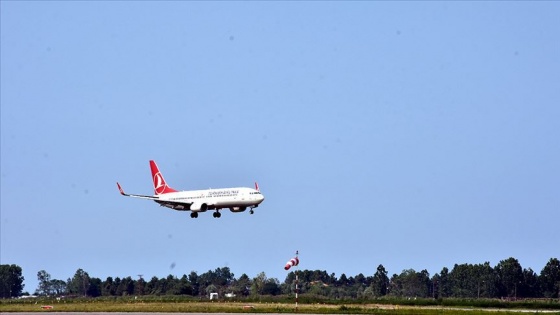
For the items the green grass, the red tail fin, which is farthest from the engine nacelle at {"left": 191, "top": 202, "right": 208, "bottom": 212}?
the green grass

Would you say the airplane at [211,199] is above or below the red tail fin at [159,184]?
below

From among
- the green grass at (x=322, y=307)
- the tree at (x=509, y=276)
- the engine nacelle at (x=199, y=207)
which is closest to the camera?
the green grass at (x=322, y=307)

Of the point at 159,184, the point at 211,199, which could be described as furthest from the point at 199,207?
the point at 159,184

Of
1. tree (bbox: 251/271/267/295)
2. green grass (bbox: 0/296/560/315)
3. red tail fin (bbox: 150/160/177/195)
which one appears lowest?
green grass (bbox: 0/296/560/315)

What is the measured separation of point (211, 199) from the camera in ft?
415

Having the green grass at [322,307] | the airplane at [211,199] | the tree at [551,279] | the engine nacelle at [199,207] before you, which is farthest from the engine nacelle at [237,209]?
the tree at [551,279]

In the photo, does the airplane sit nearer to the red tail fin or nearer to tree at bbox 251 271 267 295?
the red tail fin

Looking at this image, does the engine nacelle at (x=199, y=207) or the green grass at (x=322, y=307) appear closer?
the green grass at (x=322, y=307)

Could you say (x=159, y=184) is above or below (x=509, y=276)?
above

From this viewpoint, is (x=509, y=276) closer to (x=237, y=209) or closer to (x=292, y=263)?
(x=237, y=209)

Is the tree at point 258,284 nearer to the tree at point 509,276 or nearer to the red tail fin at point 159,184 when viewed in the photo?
the red tail fin at point 159,184

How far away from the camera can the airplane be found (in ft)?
404

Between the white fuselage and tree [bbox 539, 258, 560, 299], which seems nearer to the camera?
the white fuselage

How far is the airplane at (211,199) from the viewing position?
404 feet
